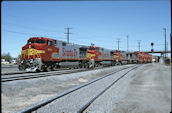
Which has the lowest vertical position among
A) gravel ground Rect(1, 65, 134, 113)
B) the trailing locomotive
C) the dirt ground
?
gravel ground Rect(1, 65, 134, 113)

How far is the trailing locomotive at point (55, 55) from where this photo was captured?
60.2 feet

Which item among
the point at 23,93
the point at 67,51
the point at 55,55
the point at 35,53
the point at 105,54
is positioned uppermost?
the point at 67,51

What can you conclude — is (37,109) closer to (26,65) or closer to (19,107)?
(19,107)

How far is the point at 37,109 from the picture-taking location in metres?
6.05

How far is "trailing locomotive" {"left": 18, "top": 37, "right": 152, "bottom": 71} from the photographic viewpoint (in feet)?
60.2

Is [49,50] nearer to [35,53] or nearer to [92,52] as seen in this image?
[35,53]

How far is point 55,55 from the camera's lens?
20.9 metres

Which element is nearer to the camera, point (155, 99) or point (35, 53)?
point (155, 99)

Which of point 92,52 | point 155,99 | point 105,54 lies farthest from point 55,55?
point 155,99

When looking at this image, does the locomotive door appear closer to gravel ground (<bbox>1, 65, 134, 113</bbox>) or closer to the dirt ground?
gravel ground (<bbox>1, 65, 134, 113</bbox>)

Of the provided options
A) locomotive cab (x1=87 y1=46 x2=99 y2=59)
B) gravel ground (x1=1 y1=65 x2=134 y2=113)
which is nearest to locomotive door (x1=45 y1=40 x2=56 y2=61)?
gravel ground (x1=1 y1=65 x2=134 y2=113)

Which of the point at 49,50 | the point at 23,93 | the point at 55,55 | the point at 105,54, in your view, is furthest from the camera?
the point at 105,54

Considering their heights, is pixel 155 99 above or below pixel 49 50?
below

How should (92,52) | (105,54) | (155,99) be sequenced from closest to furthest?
(155,99) < (92,52) < (105,54)
